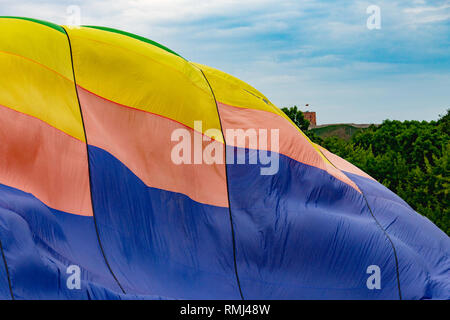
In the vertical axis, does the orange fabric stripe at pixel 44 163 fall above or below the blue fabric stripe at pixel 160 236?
above

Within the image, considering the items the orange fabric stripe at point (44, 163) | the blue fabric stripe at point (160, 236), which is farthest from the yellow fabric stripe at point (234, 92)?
the orange fabric stripe at point (44, 163)

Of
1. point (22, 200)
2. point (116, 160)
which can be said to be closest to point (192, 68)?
point (116, 160)

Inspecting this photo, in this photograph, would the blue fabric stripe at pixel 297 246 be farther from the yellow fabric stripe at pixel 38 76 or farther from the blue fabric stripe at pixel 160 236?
the yellow fabric stripe at pixel 38 76

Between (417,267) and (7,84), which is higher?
(7,84)

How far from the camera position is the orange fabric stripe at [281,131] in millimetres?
8414

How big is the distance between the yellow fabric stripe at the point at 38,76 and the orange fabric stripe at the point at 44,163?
15 cm

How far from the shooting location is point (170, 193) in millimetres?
7609

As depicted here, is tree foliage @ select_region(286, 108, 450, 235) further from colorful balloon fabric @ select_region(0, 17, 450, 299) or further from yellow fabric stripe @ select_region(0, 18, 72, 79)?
yellow fabric stripe @ select_region(0, 18, 72, 79)

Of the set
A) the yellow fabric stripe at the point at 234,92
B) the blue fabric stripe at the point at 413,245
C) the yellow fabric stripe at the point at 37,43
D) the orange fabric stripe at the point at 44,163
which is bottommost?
the blue fabric stripe at the point at 413,245

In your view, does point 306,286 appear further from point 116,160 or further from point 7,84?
point 7,84

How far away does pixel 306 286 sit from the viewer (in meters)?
7.49

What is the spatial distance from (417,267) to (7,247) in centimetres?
489

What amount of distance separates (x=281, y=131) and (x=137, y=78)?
84.1 inches
